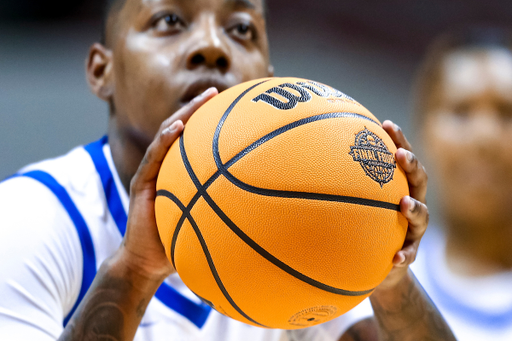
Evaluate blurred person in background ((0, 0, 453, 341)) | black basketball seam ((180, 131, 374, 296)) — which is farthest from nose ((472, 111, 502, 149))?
black basketball seam ((180, 131, 374, 296))

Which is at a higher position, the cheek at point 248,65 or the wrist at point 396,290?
the cheek at point 248,65

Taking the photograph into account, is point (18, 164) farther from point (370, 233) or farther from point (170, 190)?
point (370, 233)

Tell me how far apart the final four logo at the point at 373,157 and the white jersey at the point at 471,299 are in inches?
160

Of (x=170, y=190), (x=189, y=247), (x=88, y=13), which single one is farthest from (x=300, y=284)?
(x=88, y=13)

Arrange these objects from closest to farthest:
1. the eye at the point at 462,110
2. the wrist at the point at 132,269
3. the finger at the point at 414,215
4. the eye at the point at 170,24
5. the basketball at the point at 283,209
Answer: the basketball at the point at 283,209, the finger at the point at 414,215, the wrist at the point at 132,269, the eye at the point at 170,24, the eye at the point at 462,110

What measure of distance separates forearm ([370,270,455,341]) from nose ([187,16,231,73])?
3.30ft

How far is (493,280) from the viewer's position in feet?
16.1

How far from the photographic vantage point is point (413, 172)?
4.42 feet

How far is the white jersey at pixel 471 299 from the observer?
4.70 metres

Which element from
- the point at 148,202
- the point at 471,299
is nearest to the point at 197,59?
the point at 148,202

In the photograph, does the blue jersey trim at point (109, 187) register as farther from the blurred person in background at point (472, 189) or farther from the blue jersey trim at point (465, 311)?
the blue jersey trim at point (465, 311)

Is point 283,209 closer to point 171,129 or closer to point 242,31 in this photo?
point 171,129

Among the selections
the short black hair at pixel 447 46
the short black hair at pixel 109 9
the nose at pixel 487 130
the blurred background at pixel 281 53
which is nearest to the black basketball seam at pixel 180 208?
the short black hair at pixel 109 9

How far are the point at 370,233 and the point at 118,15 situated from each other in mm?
1470
